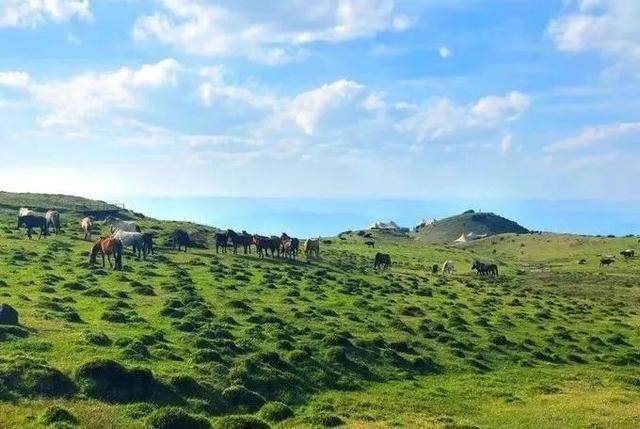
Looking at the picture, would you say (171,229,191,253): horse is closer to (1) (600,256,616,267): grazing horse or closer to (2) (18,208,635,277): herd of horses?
(2) (18,208,635,277): herd of horses

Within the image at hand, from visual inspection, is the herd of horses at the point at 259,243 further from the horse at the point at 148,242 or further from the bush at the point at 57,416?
the bush at the point at 57,416

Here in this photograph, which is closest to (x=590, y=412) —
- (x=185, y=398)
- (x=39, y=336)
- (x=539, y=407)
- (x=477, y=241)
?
(x=539, y=407)

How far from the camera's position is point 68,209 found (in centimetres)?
9756

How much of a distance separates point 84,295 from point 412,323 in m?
19.2

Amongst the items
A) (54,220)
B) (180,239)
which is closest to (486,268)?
(180,239)

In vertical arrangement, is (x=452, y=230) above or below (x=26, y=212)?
above

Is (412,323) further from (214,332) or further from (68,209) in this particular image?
(68,209)

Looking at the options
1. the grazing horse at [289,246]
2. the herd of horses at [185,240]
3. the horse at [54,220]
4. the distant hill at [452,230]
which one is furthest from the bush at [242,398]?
the distant hill at [452,230]

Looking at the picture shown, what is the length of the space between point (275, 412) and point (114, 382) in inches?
205

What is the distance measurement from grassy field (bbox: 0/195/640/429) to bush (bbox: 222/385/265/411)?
0.05 metres

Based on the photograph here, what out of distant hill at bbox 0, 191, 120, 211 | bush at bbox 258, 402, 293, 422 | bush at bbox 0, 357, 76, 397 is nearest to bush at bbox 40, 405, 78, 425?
bush at bbox 0, 357, 76, 397

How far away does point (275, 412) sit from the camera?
861 inches

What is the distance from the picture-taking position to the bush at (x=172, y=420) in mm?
18625

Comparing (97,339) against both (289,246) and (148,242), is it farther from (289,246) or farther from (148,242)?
(289,246)
